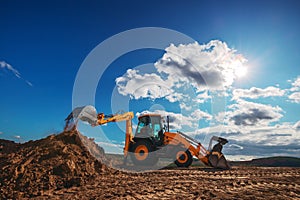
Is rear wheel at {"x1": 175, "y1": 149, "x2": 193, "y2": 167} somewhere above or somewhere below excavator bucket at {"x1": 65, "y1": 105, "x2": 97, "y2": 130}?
below

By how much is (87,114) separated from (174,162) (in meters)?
6.30

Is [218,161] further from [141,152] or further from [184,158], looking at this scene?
[141,152]

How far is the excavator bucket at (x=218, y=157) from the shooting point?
13.4 meters

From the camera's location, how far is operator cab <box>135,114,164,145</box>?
1441 cm

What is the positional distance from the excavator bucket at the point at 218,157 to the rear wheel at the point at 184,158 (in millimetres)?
1328

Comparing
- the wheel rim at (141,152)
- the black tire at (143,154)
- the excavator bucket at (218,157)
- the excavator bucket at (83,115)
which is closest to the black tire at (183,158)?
the excavator bucket at (218,157)

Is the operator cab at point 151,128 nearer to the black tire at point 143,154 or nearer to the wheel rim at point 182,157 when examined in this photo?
the black tire at point 143,154

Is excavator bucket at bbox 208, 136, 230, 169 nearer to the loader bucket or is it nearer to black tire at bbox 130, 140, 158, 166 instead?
the loader bucket

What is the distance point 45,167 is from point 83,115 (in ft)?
17.7

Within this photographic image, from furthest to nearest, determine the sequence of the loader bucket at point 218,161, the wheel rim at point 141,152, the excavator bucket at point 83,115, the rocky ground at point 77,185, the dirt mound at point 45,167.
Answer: the wheel rim at point 141,152 < the loader bucket at point 218,161 < the excavator bucket at point 83,115 < the dirt mound at point 45,167 < the rocky ground at point 77,185

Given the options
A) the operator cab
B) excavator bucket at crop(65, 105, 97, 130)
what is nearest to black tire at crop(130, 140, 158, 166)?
the operator cab

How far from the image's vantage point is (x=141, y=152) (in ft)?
46.2

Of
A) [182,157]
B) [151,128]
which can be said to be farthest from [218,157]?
[151,128]

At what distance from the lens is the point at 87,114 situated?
13219mm
